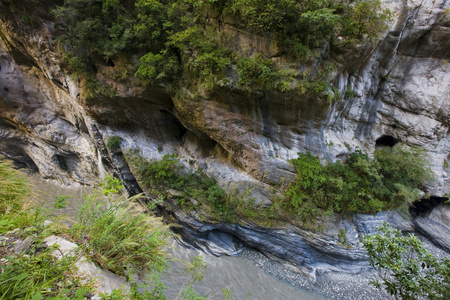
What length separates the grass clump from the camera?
2629 mm

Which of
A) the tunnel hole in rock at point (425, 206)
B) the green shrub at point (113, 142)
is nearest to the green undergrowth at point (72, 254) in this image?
the green shrub at point (113, 142)

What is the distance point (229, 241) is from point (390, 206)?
5.99 meters

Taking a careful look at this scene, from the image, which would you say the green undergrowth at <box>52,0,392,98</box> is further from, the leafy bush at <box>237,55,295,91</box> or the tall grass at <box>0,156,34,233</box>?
the tall grass at <box>0,156,34,233</box>

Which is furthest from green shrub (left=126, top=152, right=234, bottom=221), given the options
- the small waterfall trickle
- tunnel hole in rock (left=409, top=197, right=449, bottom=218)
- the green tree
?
tunnel hole in rock (left=409, top=197, right=449, bottom=218)

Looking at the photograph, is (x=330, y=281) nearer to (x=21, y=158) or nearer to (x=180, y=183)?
(x=180, y=183)

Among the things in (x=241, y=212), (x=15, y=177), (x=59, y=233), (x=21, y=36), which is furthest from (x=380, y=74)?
(x=21, y=36)

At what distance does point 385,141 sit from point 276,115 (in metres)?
6.21

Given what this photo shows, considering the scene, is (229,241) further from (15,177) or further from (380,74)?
(380,74)

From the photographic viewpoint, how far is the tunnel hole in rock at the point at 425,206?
8656 millimetres

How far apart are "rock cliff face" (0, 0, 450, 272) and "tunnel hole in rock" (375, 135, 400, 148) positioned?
0.44 feet

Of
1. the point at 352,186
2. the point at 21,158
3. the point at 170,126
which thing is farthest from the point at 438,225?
the point at 21,158

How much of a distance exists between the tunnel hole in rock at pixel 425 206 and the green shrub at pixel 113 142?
13.1 meters

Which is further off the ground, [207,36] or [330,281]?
[207,36]

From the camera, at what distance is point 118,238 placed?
9.67 feet
